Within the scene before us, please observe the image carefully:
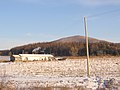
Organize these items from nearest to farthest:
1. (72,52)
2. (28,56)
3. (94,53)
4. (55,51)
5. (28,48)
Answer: (28,56) < (94,53) < (72,52) < (55,51) < (28,48)

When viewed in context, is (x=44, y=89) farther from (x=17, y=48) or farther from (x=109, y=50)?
(x=17, y=48)

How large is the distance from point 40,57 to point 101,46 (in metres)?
44.9

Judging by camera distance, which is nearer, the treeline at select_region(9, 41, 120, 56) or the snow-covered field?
the snow-covered field

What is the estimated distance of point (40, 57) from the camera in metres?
96.6

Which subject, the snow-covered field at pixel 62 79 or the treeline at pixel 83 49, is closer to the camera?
the snow-covered field at pixel 62 79

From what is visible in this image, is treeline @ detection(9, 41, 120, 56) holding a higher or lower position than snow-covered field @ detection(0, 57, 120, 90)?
higher

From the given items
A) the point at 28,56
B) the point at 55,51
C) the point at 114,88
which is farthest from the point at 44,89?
the point at 55,51

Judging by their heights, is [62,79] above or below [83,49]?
below

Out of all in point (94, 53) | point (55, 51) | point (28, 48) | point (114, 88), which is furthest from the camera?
point (28, 48)

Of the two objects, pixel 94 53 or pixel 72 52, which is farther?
pixel 72 52

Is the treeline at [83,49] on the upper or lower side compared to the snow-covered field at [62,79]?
upper

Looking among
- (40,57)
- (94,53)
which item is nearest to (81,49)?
(94,53)

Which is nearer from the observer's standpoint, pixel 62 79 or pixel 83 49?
pixel 62 79

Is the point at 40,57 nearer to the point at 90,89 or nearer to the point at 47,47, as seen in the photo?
the point at 47,47
